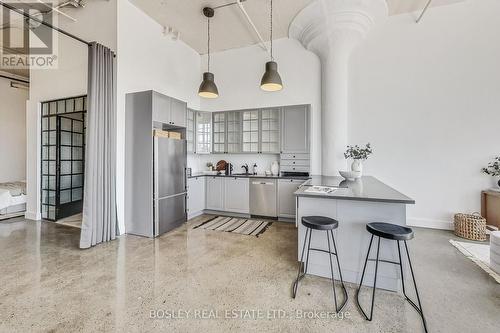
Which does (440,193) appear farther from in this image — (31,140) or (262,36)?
(31,140)

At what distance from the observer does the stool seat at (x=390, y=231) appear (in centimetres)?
186

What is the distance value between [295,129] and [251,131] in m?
1.02

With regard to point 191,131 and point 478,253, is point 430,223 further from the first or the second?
point 191,131

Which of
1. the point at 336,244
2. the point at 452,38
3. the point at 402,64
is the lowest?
the point at 336,244

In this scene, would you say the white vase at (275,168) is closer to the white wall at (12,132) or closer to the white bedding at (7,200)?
the white bedding at (7,200)

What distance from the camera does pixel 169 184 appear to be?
13.0 feet

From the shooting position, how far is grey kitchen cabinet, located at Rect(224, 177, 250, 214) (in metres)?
4.80

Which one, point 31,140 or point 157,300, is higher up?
point 31,140

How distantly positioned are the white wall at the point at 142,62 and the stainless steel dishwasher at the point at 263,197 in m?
2.41

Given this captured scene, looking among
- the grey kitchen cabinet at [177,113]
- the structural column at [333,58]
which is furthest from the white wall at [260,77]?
the grey kitchen cabinet at [177,113]

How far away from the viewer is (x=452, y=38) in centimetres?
396

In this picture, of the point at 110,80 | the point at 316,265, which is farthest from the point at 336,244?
the point at 110,80

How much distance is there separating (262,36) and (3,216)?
21.4 feet

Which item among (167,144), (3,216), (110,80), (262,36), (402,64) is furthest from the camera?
(262,36)
